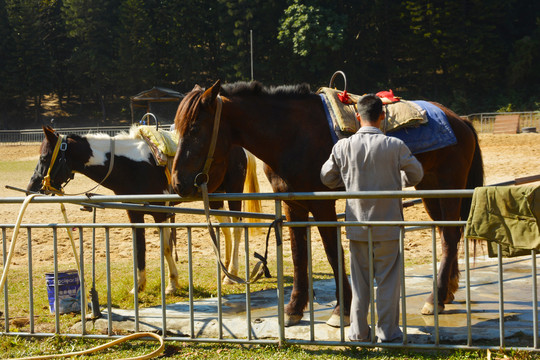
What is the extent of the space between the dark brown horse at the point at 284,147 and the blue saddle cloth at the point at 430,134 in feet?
0.43

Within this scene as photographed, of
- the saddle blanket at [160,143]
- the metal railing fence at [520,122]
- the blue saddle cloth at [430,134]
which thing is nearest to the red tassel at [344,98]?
the blue saddle cloth at [430,134]

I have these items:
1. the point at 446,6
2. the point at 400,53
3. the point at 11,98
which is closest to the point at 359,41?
the point at 400,53

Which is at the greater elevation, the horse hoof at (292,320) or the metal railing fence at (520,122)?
the metal railing fence at (520,122)

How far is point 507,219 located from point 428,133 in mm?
1498

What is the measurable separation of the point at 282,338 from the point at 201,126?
1789mm

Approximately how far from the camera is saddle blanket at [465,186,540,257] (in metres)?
3.88

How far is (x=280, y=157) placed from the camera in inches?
193

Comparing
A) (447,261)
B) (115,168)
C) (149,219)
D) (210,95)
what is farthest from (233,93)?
(149,219)

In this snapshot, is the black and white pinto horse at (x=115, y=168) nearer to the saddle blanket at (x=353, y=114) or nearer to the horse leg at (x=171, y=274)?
the horse leg at (x=171, y=274)

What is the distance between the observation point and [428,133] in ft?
17.3

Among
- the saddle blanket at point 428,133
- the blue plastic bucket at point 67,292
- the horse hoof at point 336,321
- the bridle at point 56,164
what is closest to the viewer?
the horse hoof at point 336,321

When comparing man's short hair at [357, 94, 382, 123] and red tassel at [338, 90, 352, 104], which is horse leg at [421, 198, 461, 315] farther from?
man's short hair at [357, 94, 382, 123]

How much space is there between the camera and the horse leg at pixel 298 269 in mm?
5125

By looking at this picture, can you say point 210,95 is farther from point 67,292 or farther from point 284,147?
point 67,292
